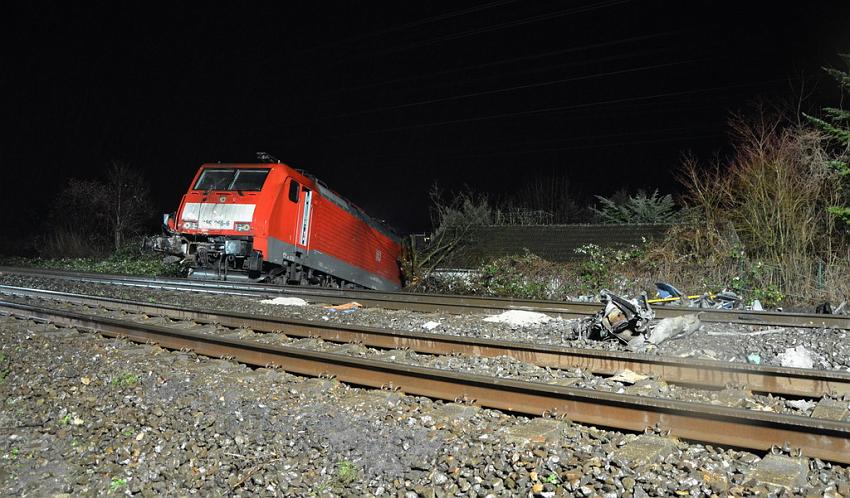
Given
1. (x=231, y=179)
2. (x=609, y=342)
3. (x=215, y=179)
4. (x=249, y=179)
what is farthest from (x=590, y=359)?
(x=215, y=179)

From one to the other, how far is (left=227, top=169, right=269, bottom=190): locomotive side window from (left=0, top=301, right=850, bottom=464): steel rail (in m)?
8.00

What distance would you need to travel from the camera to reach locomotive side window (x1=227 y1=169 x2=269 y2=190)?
1437 centimetres

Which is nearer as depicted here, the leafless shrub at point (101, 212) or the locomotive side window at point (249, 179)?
the locomotive side window at point (249, 179)

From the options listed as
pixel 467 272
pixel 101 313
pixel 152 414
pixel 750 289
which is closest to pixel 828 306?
pixel 750 289

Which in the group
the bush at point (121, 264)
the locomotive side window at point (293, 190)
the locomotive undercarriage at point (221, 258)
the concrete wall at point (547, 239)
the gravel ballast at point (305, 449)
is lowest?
the bush at point (121, 264)

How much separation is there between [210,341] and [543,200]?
23.4 metres

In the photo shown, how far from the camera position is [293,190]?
14.8m

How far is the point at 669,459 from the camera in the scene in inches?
140

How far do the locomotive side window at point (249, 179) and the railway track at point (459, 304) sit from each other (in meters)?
2.33

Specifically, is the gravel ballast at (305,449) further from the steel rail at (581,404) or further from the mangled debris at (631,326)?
the mangled debris at (631,326)

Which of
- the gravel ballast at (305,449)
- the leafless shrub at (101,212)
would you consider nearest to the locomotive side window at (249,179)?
the gravel ballast at (305,449)

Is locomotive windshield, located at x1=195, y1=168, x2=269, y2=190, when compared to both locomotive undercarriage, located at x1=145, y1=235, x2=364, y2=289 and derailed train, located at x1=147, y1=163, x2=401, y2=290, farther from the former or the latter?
locomotive undercarriage, located at x1=145, y1=235, x2=364, y2=289

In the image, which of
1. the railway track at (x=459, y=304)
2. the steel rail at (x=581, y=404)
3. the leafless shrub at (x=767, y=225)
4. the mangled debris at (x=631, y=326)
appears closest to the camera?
the steel rail at (x=581, y=404)

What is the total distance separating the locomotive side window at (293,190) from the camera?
14.7 meters
